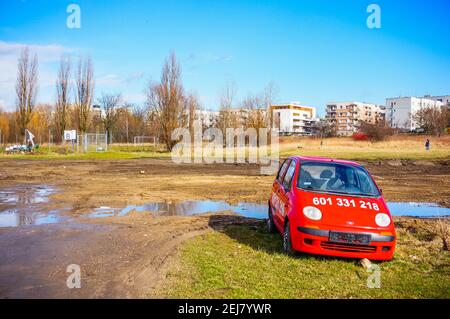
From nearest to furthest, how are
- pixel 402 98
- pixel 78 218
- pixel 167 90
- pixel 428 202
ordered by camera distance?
pixel 78 218 < pixel 428 202 < pixel 167 90 < pixel 402 98

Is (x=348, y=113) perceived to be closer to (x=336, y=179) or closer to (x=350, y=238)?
(x=336, y=179)

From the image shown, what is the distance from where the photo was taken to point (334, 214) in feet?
23.4

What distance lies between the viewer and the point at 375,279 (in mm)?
6289

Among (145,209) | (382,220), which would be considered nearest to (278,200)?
(382,220)

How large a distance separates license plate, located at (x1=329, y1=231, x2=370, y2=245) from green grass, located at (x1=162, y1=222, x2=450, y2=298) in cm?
41

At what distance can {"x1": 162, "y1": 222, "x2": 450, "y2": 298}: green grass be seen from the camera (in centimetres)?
565

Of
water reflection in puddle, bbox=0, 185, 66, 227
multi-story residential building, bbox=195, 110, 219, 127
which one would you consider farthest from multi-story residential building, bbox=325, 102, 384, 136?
water reflection in puddle, bbox=0, 185, 66, 227

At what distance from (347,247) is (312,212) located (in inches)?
31.3

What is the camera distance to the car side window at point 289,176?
8.49m
